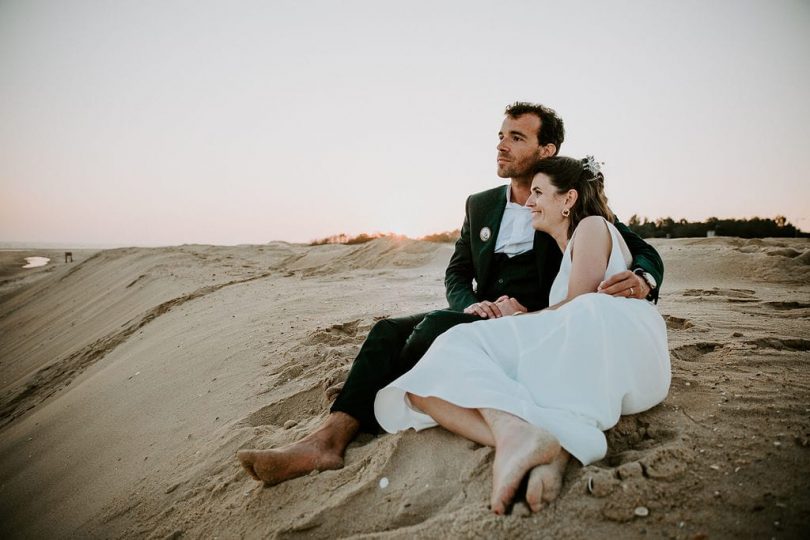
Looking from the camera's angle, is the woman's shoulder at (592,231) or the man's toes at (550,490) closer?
the man's toes at (550,490)

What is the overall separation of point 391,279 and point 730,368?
18.5ft

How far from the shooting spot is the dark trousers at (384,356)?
1965 mm

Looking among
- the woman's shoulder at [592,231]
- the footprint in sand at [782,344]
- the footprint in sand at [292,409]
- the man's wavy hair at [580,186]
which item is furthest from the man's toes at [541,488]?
the footprint in sand at [782,344]

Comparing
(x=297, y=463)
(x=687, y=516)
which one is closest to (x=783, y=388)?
(x=687, y=516)

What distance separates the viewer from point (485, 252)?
293 cm

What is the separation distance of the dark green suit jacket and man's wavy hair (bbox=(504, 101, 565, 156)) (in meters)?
0.47

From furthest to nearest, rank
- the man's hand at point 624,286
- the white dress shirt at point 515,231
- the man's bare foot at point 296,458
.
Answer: the white dress shirt at point 515,231 < the man's hand at point 624,286 < the man's bare foot at point 296,458

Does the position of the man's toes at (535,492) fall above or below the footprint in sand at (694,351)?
below

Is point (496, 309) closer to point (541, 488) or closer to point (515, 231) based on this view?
point (515, 231)

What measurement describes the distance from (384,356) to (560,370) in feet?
2.76

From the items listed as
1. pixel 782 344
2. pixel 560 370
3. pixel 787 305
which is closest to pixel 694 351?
pixel 782 344

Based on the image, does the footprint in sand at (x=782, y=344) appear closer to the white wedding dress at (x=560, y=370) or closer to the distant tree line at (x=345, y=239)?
the white wedding dress at (x=560, y=370)

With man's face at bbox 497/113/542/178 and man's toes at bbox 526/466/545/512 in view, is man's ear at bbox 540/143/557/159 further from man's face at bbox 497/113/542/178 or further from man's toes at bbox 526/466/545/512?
man's toes at bbox 526/466/545/512

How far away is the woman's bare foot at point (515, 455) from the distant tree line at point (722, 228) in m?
12.6
